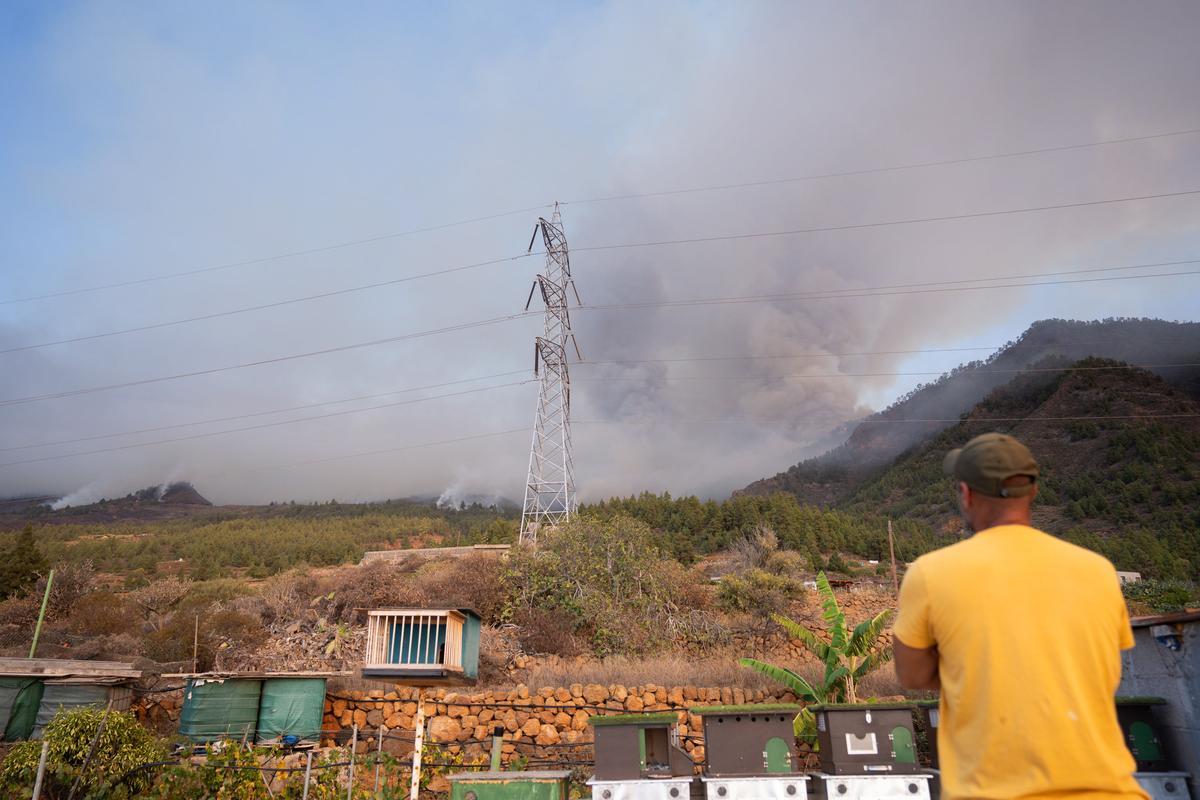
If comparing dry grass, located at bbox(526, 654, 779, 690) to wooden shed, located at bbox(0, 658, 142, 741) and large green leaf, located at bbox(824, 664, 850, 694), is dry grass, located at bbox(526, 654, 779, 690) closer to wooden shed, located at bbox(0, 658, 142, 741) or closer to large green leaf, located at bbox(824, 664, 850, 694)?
large green leaf, located at bbox(824, 664, 850, 694)

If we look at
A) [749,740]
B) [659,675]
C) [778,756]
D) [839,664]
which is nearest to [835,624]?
[839,664]

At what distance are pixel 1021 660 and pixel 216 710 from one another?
45.0 ft

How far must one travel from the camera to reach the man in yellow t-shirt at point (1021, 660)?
67.9 inches

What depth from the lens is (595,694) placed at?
46.1 feet

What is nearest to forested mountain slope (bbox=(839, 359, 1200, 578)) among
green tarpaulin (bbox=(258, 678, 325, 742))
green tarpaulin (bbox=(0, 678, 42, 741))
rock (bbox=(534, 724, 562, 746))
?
rock (bbox=(534, 724, 562, 746))

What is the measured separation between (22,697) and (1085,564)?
14.3m

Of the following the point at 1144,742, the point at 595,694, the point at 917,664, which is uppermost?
the point at 917,664

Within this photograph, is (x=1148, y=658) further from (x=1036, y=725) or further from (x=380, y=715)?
(x=380, y=715)

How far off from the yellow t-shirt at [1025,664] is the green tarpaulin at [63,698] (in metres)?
13.3

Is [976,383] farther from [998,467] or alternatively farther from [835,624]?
[998,467]

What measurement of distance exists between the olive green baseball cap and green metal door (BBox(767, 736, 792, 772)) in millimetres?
6126

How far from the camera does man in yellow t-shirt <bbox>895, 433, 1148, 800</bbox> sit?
1.72m

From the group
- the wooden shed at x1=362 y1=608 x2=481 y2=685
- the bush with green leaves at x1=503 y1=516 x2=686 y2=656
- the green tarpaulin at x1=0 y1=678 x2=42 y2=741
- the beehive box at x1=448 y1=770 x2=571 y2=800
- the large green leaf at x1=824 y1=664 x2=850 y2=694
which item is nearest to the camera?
the beehive box at x1=448 y1=770 x2=571 y2=800

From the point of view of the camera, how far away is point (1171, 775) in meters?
6.72
